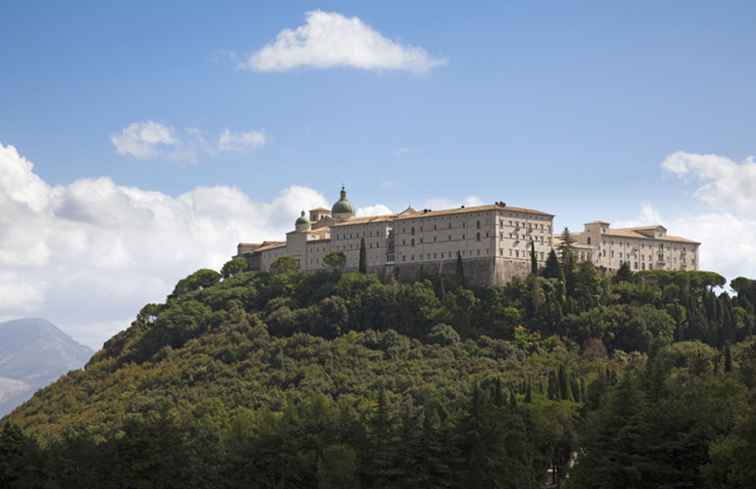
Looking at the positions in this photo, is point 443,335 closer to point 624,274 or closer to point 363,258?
point 363,258

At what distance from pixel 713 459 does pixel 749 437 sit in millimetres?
3141

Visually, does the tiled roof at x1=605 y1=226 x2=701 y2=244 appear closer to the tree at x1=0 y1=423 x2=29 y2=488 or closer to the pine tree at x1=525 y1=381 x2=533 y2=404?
the pine tree at x1=525 y1=381 x2=533 y2=404

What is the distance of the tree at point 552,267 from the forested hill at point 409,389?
0.15m

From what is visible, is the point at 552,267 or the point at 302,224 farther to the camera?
the point at 302,224

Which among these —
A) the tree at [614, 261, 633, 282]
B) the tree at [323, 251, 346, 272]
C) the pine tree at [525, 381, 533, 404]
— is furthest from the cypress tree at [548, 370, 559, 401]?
the tree at [323, 251, 346, 272]

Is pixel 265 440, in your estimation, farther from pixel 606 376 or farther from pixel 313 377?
pixel 313 377

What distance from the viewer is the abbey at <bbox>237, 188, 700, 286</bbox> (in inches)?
5281

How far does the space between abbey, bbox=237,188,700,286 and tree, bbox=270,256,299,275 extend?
958mm

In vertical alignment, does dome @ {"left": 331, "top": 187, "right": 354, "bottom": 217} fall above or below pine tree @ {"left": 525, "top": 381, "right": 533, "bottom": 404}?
above

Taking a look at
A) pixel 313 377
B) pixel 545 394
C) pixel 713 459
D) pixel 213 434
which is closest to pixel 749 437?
pixel 713 459

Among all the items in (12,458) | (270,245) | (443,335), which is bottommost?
(12,458)

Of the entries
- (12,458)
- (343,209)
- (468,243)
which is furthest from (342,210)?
(12,458)

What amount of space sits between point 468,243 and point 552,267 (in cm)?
934

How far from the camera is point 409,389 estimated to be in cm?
11638
